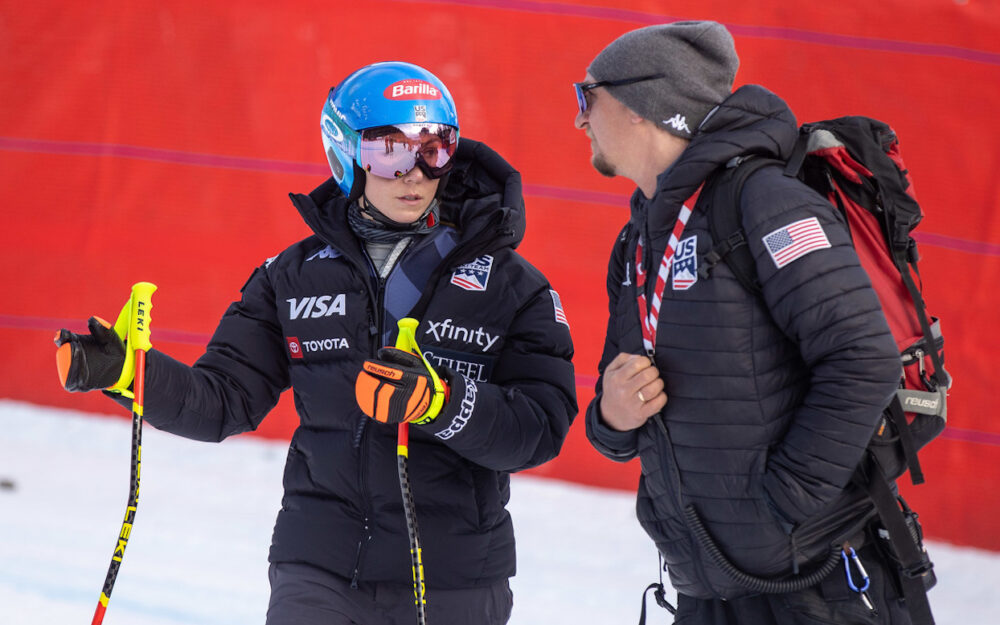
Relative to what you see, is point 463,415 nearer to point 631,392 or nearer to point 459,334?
point 459,334

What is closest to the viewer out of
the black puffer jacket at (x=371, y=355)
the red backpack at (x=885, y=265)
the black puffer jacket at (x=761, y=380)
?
the black puffer jacket at (x=761, y=380)

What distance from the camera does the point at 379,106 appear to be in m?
2.71

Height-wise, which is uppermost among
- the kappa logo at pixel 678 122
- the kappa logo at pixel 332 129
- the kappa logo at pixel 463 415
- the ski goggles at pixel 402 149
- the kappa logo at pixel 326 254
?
the kappa logo at pixel 332 129

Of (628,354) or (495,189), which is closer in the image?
(628,354)

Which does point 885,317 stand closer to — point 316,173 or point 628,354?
point 628,354

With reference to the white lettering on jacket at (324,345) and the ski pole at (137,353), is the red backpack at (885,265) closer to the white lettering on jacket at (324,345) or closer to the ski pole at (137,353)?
the white lettering on jacket at (324,345)

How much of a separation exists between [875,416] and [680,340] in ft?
1.28

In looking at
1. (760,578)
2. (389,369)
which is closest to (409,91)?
(389,369)

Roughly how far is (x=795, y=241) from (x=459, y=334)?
3.03ft

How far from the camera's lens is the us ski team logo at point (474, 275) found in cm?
259

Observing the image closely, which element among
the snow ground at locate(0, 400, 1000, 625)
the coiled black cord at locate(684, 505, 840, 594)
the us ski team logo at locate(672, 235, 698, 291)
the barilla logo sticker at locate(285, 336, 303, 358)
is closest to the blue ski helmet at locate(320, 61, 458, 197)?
the barilla logo sticker at locate(285, 336, 303, 358)

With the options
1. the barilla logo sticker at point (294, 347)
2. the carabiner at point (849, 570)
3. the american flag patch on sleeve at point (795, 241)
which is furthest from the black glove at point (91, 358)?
the carabiner at point (849, 570)

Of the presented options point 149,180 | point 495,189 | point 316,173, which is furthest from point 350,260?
point 149,180

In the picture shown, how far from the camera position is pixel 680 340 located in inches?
81.4
